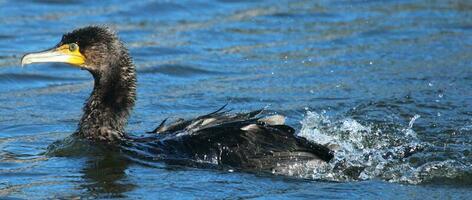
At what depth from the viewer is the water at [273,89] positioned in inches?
355

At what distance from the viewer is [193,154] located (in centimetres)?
928

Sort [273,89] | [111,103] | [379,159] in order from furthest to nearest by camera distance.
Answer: [273,89] → [111,103] → [379,159]

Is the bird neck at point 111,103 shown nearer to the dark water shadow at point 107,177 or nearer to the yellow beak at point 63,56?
the yellow beak at point 63,56

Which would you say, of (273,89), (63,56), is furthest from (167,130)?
(273,89)

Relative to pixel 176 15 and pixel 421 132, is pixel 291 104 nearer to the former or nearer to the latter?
pixel 421 132

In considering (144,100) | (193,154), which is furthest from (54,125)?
(193,154)

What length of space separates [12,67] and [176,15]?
374 cm

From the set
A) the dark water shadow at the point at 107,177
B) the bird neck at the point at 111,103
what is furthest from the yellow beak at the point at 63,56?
the dark water shadow at the point at 107,177

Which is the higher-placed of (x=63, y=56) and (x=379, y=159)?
(x=63, y=56)

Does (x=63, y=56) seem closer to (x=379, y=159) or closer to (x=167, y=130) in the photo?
(x=167, y=130)

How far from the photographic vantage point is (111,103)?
32.9ft

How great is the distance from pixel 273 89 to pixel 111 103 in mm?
3306

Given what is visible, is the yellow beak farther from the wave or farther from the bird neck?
the wave

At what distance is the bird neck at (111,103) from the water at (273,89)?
1.06ft
